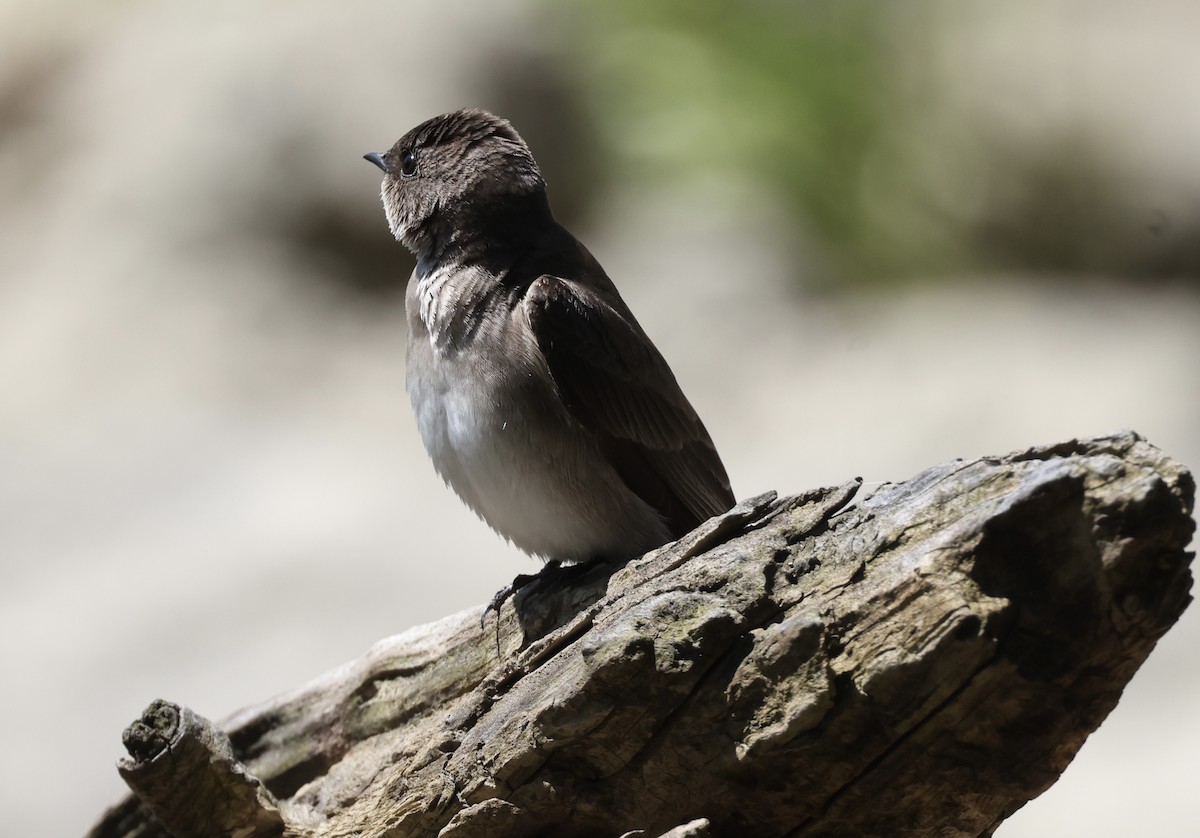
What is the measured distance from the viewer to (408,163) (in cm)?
591

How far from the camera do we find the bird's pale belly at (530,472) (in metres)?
4.85

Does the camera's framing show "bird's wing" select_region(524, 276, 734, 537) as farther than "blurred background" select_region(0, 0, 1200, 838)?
No

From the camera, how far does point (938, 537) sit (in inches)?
132

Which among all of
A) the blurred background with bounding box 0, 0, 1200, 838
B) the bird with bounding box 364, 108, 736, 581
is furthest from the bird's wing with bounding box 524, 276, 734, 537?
the blurred background with bounding box 0, 0, 1200, 838

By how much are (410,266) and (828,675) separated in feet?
33.7

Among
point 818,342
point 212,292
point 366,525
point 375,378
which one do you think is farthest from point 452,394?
point 212,292

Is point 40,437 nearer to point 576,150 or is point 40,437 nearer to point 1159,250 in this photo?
point 576,150

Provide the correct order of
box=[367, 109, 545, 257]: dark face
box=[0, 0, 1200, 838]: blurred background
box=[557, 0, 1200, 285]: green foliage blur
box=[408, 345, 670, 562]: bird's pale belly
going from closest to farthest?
1. box=[408, 345, 670, 562]: bird's pale belly
2. box=[367, 109, 545, 257]: dark face
3. box=[0, 0, 1200, 838]: blurred background
4. box=[557, 0, 1200, 285]: green foliage blur

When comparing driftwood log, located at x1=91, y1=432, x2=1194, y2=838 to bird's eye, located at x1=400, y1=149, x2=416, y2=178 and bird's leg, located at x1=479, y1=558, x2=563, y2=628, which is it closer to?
bird's leg, located at x1=479, y1=558, x2=563, y2=628

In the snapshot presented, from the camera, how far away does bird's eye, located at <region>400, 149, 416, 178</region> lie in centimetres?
587

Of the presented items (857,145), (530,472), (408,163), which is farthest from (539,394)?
(857,145)

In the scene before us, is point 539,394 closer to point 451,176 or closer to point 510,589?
point 510,589

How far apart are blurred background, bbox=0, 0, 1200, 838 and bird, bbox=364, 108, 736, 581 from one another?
5.08 m

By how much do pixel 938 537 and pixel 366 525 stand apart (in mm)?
8155
